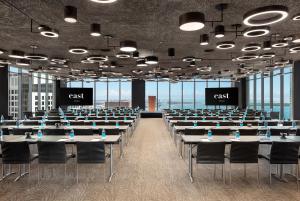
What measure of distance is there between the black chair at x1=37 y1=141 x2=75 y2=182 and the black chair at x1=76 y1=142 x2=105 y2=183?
0.91ft

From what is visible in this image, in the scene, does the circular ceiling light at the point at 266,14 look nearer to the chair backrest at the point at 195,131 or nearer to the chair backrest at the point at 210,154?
the chair backrest at the point at 210,154

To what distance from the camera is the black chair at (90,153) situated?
4.46m

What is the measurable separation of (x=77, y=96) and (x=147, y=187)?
1077cm

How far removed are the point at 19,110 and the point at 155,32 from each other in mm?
12305

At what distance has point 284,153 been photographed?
439cm

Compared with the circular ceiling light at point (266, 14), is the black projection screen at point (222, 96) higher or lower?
lower

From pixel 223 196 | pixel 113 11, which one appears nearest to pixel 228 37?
pixel 113 11

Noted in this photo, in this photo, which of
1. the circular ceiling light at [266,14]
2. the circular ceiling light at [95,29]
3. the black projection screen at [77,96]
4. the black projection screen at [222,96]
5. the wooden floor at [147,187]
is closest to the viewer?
the circular ceiling light at [266,14]

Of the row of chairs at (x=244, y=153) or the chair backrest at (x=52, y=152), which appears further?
the chair backrest at (x=52, y=152)

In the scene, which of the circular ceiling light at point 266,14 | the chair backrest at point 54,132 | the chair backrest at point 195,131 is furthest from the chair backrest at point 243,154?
the chair backrest at point 54,132

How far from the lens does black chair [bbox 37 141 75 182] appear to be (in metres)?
4.51

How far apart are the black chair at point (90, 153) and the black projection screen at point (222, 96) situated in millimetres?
11108

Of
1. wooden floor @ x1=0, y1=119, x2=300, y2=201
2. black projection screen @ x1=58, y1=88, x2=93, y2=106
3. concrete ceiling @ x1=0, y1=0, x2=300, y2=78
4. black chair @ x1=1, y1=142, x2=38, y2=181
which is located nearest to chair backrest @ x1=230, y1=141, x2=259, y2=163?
wooden floor @ x1=0, y1=119, x2=300, y2=201

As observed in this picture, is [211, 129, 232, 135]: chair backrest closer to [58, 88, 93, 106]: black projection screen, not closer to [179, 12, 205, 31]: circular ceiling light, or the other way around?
[179, 12, 205, 31]: circular ceiling light
